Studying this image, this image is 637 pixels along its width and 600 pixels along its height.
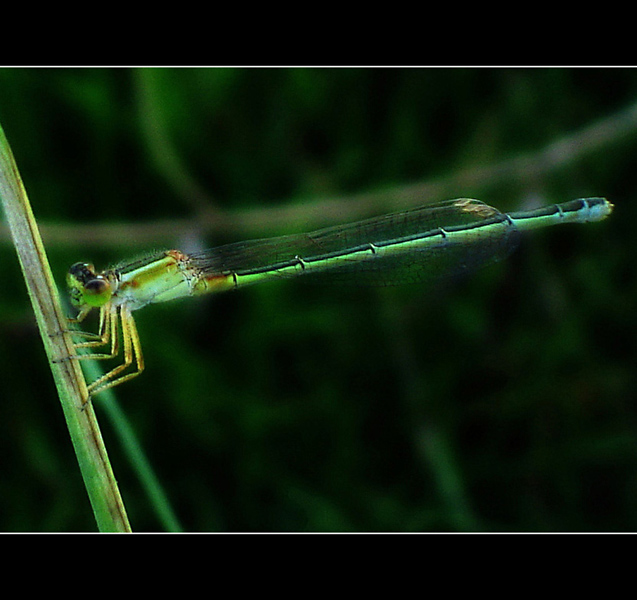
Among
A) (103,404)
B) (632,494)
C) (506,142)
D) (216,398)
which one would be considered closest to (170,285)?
(103,404)

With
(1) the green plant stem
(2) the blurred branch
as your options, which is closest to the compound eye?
(1) the green plant stem

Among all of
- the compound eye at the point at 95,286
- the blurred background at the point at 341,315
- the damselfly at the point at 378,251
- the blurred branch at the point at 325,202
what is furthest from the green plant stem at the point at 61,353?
the blurred branch at the point at 325,202

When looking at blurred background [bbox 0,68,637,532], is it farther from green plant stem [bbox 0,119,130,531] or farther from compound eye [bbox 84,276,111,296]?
green plant stem [bbox 0,119,130,531]

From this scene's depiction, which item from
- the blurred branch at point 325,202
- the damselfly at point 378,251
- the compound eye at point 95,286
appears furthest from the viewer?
the blurred branch at point 325,202

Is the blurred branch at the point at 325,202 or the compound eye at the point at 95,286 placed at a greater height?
the blurred branch at the point at 325,202

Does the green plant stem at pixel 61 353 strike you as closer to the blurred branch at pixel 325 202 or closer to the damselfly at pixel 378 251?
the damselfly at pixel 378 251

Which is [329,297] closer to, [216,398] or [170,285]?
[216,398]
